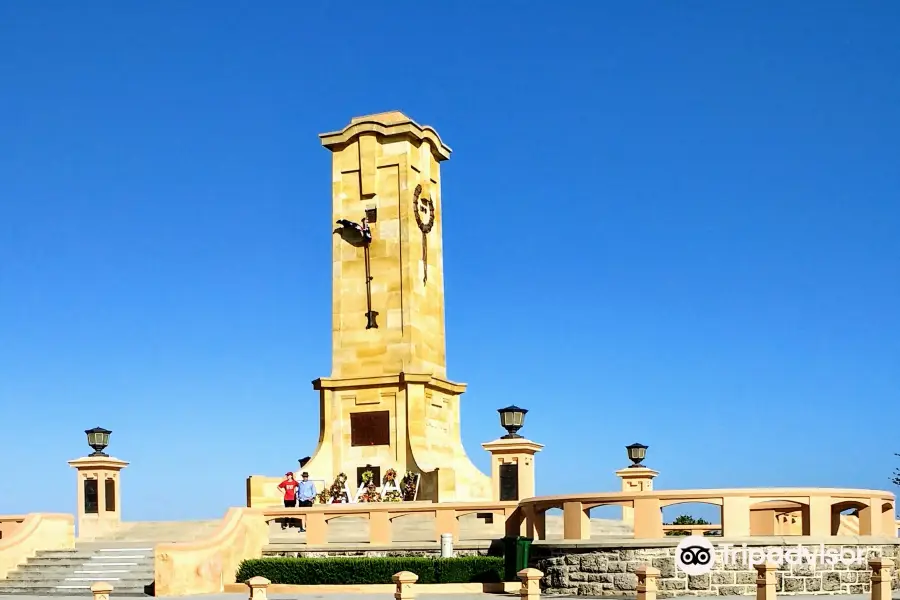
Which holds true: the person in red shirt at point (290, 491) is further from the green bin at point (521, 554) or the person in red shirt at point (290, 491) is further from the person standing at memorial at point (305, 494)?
the green bin at point (521, 554)

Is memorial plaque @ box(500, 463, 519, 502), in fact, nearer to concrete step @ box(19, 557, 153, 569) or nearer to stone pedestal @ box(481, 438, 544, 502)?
stone pedestal @ box(481, 438, 544, 502)

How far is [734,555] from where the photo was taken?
25.3 m

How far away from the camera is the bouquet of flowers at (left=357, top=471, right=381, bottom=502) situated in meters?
36.7

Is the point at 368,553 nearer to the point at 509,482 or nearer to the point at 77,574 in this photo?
the point at 509,482

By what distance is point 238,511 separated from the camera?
30609 mm

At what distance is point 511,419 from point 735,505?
9.49 m

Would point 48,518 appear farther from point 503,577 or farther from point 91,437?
point 503,577

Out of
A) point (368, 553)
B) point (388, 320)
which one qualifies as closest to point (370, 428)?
point (388, 320)

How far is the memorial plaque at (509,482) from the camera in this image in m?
A: 33.9

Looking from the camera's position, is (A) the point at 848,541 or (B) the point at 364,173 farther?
(B) the point at 364,173

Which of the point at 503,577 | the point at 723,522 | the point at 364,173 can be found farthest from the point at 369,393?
the point at 723,522

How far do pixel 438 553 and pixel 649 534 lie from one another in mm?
5363

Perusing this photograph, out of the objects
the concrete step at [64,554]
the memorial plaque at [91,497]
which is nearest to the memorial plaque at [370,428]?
the memorial plaque at [91,497]

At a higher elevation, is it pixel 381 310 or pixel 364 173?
pixel 364 173
